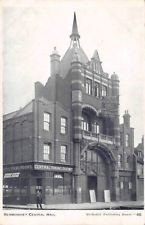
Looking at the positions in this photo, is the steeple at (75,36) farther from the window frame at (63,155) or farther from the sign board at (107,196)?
the sign board at (107,196)

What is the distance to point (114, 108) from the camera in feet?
33.0

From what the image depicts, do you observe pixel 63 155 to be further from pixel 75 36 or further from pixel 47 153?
pixel 75 36

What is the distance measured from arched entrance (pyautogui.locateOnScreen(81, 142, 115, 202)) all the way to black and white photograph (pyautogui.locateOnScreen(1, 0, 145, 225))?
3 cm

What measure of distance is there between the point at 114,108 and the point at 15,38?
13.2 feet

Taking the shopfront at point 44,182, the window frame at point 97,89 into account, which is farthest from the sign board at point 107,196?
the window frame at point 97,89

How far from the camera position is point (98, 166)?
11.9 meters

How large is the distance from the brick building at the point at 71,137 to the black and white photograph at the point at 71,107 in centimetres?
3

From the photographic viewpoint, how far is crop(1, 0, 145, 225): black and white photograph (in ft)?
22.2

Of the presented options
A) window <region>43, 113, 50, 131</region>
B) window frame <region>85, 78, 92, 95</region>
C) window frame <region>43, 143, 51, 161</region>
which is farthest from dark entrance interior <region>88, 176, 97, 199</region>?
window frame <region>85, 78, 92, 95</region>

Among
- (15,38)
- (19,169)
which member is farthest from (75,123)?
(15,38)

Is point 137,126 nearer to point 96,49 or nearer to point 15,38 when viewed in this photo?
point 96,49

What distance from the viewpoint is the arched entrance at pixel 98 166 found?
440 inches

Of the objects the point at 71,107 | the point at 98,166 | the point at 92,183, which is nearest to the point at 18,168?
the point at 71,107

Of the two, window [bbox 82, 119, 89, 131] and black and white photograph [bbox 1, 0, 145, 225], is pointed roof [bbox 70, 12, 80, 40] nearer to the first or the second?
black and white photograph [bbox 1, 0, 145, 225]
